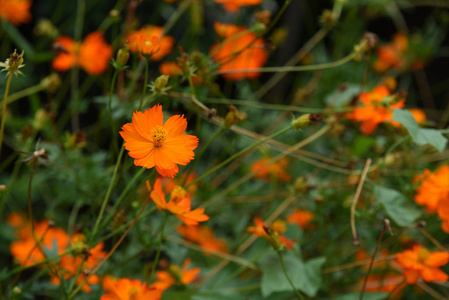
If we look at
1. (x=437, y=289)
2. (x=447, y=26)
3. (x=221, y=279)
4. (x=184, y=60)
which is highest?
(x=184, y=60)

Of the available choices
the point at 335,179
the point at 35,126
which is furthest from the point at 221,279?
the point at 35,126

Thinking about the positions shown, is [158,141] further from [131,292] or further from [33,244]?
[33,244]

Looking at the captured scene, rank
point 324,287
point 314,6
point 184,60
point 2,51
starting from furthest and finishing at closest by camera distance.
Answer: point 314,6, point 2,51, point 324,287, point 184,60

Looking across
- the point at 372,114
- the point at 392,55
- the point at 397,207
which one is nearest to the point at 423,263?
the point at 397,207

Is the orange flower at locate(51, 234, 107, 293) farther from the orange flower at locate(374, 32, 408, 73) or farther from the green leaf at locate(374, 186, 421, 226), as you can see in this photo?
the orange flower at locate(374, 32, 408, 73)

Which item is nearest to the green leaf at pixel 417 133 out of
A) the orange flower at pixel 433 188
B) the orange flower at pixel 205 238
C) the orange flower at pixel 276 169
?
the orange flower at pixel 433 188

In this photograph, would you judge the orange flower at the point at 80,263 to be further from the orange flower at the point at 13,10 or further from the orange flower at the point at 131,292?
the orange flower at the point at 13,10

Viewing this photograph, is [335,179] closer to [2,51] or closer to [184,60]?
[184,60]


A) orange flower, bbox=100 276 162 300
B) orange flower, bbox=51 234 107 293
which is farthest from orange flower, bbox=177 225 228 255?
orange flower, bbox=100 276 162 300
